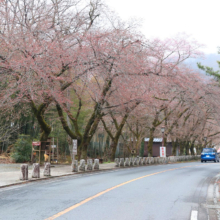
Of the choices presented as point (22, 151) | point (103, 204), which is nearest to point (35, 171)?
point (103, 204)

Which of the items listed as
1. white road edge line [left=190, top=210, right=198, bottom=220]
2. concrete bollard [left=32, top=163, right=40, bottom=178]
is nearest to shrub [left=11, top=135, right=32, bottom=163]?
concrete bollard [left=32, top=163, right=40, bottom=178]

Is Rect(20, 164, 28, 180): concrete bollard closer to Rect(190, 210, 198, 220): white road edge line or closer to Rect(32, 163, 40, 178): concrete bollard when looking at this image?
Rect(32, 163, 40, 178): concrete bollard

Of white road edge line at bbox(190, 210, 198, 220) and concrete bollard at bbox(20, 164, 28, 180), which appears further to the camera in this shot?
concrete bollard at bbox(20, 164, 28, 180)

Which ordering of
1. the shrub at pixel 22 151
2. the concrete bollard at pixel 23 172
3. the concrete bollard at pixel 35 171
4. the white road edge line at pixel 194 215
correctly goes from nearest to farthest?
the white road edge line at pixel 194 215
the concrete bollard at pixel 23 172
the concrete bollard at pixel 35 171
the shrub at pixel 22 151

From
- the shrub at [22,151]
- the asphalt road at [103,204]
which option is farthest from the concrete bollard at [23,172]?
the shrub at [22,151]

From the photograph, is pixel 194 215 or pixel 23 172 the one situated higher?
pixel 23 172

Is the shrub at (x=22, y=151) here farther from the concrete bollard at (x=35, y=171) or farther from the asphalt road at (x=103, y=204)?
the asphalt road at (x=103, y=204)

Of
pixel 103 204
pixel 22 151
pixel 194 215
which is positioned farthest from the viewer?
pixel 22 151

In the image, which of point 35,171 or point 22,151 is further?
point 22,151

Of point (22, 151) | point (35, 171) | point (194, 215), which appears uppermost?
point (22, 151)

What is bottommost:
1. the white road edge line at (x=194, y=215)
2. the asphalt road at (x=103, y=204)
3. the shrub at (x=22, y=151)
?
the white road edge line at (x=194, y=215)

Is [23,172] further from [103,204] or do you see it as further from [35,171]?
[103,204]

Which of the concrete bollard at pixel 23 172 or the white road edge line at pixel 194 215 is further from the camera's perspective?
the concrete bollard at pixel 23 172

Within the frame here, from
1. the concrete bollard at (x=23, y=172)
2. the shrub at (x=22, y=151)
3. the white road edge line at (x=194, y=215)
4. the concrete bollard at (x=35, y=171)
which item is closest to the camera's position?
the white road edge line at (x=194, y=215)
